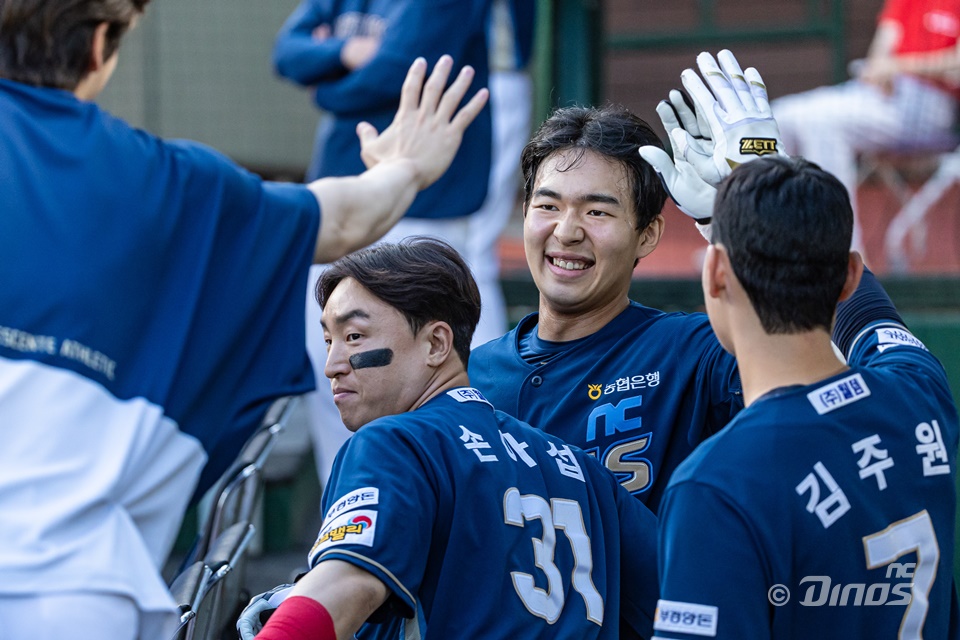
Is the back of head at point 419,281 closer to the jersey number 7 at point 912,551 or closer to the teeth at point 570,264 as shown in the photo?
the teeth at point 570,264

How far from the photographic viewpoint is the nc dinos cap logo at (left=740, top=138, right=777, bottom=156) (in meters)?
2.21

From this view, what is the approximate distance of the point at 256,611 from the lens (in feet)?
6.64

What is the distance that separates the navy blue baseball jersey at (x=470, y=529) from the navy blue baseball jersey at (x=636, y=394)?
34 centimetres

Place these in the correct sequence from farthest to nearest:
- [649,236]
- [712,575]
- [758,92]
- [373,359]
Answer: [649,236] < [758,92] < [373,359] < [712,575]

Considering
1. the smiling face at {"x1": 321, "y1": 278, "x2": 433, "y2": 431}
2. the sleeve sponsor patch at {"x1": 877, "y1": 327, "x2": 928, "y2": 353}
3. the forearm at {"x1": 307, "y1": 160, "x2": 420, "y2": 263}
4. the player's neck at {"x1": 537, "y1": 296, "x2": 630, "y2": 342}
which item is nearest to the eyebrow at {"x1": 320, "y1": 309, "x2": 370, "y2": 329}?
the smiling face at {"x1": 321, "y1": 278, "x2": 433, "y2": 431}

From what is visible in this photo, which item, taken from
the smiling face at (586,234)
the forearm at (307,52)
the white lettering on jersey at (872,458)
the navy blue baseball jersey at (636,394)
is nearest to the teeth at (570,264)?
the smiling face at (586,234)

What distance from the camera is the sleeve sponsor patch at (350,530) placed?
5.83 feet

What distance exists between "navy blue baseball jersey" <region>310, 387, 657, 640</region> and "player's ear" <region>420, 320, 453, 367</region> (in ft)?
0.44

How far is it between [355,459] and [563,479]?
36cm

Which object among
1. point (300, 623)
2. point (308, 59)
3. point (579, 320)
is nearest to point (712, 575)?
point (300, 623)

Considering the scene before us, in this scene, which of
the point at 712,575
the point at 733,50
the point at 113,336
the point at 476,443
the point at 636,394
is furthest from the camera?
the point at 733,50

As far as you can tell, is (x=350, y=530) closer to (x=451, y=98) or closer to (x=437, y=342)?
(x=437, y=342)

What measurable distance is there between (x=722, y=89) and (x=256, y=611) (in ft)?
→ 4.15

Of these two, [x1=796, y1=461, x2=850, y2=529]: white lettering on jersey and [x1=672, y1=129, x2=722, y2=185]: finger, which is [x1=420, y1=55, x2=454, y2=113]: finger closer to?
[x1=672, y1=129, x2=722, y2=185]: finger
